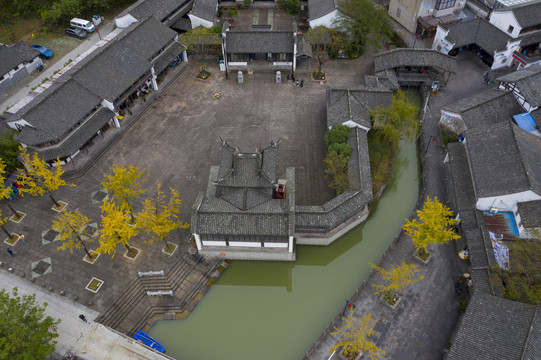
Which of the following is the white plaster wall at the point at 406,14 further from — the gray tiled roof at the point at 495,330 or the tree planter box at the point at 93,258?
the tree planter box at the point at 93,258

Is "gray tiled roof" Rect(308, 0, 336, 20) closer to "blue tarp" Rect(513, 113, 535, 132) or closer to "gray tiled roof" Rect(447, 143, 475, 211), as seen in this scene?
"gray tiled roof" Rect(447, 143, 475, 211)

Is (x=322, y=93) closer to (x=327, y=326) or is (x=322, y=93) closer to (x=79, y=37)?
(x=327, y=326)

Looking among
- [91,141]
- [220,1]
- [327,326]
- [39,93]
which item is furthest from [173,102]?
[327,326]

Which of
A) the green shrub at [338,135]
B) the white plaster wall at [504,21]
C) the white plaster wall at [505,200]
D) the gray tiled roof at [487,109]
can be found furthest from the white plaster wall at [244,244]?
the white plaster wall at [504,21]

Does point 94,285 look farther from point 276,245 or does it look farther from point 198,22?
point 198,22

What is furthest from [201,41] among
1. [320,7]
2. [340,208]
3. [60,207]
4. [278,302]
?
[278,302]
